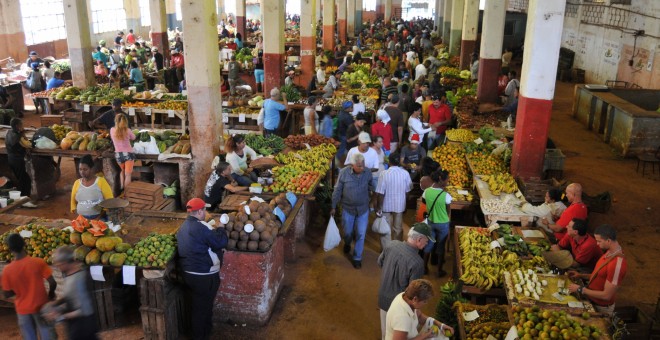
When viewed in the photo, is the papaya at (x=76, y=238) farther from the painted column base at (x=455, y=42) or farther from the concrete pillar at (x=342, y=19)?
the concrete pillar at (x=342, y=19)

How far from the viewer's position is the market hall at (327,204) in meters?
5.96

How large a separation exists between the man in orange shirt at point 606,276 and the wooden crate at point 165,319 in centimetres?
441

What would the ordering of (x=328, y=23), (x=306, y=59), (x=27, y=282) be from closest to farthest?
(x=27, y=282) → (x=306, y=59) → (x=328, y=23)

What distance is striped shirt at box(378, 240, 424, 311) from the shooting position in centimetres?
548

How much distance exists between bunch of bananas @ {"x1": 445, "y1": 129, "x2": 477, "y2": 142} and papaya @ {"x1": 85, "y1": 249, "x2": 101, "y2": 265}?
784 centimetres

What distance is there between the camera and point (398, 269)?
5551mm

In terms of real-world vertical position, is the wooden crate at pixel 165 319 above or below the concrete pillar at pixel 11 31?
below

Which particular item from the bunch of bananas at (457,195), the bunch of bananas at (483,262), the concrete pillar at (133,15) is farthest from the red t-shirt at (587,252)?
the concrete pillar at (133,15)

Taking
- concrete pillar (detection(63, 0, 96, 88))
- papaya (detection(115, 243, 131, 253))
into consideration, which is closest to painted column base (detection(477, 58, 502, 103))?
concrete pillar (detection(63, 0, 96, 88))

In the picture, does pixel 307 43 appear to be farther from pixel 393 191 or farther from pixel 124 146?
pixel 393 191

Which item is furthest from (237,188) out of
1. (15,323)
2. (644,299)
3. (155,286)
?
(644,299)

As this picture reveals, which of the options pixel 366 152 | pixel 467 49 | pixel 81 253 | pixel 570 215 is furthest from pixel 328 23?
pixel 81 253

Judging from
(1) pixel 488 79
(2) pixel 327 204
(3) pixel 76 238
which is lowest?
(2) pixel 327 204

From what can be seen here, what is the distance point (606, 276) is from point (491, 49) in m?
10.7
